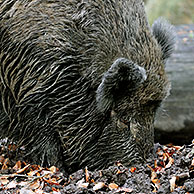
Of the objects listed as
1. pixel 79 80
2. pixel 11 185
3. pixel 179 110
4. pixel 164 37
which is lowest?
pixel 11 185

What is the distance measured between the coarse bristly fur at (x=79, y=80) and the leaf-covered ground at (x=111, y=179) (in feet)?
1.02

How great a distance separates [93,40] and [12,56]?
948 millimetres

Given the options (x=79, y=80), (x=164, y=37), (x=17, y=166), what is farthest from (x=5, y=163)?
(x=164, y=37)

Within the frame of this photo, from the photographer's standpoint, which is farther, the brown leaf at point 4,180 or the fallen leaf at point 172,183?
the brown leaf at point 4,180

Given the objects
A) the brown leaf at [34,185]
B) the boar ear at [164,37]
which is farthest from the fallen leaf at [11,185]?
the boar ear at [164,37]

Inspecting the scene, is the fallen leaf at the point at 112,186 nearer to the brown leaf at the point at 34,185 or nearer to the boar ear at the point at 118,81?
the brown leaf at the point at 34,185

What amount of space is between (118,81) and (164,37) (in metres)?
1.35

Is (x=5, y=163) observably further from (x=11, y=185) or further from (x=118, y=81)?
(x=118, y=81)

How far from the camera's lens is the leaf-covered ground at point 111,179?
3992 mm

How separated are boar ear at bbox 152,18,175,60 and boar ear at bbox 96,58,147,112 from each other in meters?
1.08

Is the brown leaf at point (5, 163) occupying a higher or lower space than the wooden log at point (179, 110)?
lower

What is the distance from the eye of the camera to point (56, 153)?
5078 millimetres

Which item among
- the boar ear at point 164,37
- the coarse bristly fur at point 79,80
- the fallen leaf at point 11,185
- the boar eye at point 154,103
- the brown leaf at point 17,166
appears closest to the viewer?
the fallen leaf at point 11,185

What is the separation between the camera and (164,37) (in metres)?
5.69
